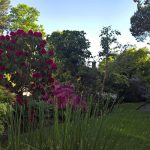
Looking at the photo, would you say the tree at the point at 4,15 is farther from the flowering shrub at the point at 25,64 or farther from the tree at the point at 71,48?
the flowering shrub at the point at 25,64

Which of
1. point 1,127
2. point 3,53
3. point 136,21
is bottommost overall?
point 1,127

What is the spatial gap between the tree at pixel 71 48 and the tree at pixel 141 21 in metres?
11.4

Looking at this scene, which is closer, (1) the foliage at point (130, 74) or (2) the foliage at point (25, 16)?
(1) the foliage at point (130, 74)

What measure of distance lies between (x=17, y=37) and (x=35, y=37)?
607 mm

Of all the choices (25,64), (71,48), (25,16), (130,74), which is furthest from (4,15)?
(25,64)

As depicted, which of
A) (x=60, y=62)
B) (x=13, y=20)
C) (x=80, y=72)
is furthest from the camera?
(x=13, y=20)

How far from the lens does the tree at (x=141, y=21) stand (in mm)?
35188

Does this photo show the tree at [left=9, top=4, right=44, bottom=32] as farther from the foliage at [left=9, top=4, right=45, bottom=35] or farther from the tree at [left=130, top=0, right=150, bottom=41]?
the tree at [left=130, top=0, right=150, bottom=41]

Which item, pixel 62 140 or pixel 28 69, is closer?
pixel 62 140

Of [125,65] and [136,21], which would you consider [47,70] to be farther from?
[136,21]

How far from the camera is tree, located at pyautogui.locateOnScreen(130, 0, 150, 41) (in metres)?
35.2

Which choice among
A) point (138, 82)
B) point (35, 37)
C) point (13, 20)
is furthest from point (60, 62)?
point (13, 20)

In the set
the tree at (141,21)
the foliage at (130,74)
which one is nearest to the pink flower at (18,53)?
the foliage at (130,74)

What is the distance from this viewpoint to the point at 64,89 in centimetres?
1411
